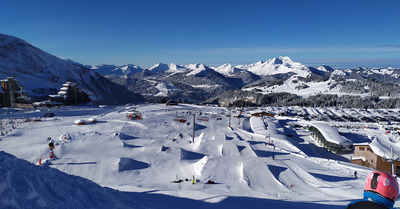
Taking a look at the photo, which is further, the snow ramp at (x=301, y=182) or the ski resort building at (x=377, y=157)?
the ski resort building at (x=377, y=157)

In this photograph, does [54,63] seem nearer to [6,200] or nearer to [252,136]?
[252,136]

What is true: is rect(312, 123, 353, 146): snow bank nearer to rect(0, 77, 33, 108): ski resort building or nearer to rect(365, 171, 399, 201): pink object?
rect(365, 171, 399, 201): pink object

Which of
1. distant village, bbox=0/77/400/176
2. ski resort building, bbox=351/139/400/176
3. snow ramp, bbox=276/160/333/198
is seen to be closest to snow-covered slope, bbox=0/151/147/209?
snow ramp, bbox=276/160/333/198

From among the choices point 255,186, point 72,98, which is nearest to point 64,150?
point 255,186

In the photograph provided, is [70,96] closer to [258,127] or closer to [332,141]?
[258,127]

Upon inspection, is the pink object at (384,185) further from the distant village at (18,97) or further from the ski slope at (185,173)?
Answer: the distant village at (18,97)

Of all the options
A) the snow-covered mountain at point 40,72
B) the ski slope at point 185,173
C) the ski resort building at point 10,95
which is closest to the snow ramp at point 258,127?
the ski slope at point 185,173
